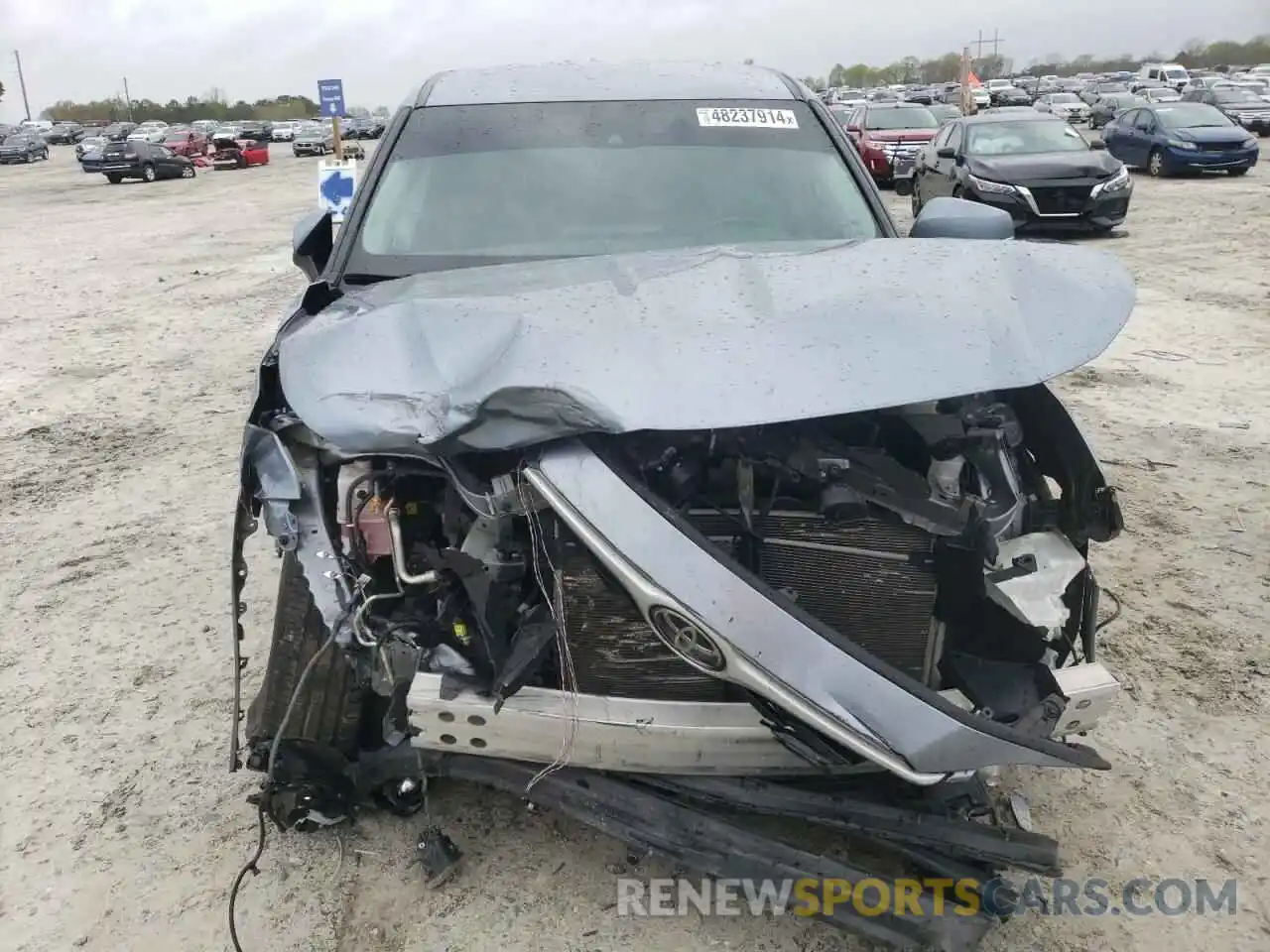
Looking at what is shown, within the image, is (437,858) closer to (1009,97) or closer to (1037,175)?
(1037,175)

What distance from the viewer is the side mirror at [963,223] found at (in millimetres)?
3205

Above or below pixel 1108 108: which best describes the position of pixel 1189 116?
below

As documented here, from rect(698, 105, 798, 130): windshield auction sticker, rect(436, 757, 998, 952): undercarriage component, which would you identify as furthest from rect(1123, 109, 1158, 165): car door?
rect(436, 757, 998, 952): undercarriage component

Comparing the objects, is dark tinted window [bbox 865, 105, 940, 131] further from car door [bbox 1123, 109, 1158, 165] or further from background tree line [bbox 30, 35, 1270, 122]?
background tree line [bbox 30, 35, 1270, 122]

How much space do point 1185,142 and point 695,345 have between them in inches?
730

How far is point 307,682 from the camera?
2475 millimetres

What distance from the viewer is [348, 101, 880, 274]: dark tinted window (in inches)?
124

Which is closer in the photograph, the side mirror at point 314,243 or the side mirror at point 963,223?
the side mirror at point 963,223

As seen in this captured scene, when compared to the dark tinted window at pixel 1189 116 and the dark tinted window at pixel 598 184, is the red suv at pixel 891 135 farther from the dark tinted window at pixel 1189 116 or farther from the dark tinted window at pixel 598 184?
the dark tinted window at pixel 598 184

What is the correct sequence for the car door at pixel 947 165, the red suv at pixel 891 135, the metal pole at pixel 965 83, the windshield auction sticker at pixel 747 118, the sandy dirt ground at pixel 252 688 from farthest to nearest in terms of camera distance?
1. the metal pole at pixel 965 83
2. the red suv at pixel 891 135
3. the car door at pixel 947 165
4. the windshield auction sticker at pixel 747 118
5. the sandy dirt ground at pixel 252 688

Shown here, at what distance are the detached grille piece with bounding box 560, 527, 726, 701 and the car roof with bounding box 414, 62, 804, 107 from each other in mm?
2182

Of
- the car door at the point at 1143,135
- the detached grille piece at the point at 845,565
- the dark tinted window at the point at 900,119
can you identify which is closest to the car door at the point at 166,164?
the dark tinted window at the point at 900,119

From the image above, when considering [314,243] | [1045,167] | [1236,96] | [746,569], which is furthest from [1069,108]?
[746,569]

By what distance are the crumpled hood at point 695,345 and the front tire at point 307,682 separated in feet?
1.96
